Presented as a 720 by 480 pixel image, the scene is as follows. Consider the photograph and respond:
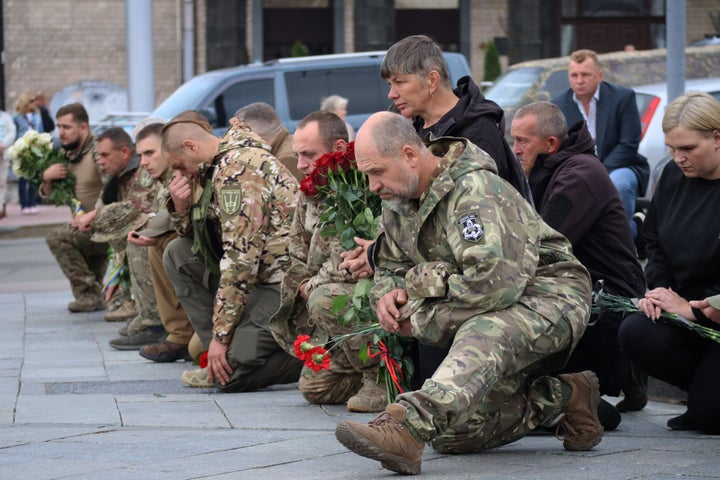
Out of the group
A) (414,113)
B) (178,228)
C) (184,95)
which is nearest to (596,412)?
(414,113)

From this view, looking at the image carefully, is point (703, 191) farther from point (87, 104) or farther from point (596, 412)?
point (87, 104)

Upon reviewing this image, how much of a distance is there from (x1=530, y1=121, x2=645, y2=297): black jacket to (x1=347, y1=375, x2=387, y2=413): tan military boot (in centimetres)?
113

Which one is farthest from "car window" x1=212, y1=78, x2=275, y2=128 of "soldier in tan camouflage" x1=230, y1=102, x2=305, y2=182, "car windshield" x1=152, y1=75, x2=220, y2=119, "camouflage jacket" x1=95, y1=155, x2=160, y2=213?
"soldier in tan camouflage" x1=230, y1=102, x2=305, y2=182

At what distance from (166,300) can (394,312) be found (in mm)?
3525

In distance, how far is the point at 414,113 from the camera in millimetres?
6109

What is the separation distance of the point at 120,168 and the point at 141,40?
35.1ft

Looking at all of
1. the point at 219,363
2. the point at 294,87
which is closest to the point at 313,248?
the point at 219,363

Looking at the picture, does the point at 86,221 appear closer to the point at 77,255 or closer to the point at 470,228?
the point at 77,255

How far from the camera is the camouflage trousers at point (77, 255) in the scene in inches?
439

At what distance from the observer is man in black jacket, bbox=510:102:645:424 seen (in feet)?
20.2

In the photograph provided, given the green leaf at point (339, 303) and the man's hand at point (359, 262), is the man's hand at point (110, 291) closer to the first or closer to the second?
the green leaf at point (339, 303)

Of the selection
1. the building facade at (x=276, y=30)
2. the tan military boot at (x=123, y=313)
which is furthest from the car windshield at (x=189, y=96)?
the building facade at (x=276, y=30)

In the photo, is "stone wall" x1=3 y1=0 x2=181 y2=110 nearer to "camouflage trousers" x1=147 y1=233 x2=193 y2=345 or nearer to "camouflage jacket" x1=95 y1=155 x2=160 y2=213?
"camouflage jacket" x1=95 y1=155 x2=160 y2=213

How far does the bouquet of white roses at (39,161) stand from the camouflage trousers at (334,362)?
4903 millimetres
